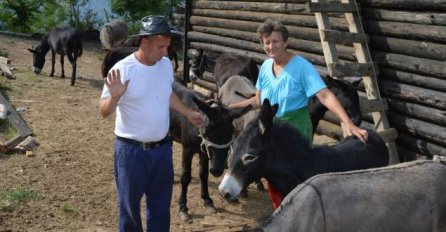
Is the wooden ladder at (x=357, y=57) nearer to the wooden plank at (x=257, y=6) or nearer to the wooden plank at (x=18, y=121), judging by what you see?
the wooden plank at (x=257, y=6)

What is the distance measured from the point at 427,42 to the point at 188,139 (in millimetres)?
3693

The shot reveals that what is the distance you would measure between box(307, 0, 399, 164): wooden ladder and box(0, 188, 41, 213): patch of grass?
15.1 ft

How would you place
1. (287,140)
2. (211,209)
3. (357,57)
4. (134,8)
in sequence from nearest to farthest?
1. (287,140)
2. (211,209)
3. (357,57)
4. (134,8)

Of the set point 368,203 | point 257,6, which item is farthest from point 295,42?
point 368,203

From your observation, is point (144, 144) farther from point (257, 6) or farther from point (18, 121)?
point (257, 6)

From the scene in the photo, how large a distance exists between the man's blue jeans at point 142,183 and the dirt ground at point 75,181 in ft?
5.49

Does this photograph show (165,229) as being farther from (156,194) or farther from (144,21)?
(144,21)

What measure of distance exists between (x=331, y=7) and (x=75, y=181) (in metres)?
4.73

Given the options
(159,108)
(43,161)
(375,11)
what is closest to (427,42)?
(375,11)

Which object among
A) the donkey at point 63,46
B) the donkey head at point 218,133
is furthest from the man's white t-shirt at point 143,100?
the donkey at point 63,46

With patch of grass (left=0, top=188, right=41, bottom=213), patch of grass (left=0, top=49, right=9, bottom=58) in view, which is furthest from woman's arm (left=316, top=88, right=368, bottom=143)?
patch of grass (left=0, top=49, right=9, bottom=58)

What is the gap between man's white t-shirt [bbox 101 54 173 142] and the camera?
4227 millimetres

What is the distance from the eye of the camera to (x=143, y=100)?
14.1ft

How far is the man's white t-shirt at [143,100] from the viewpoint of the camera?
4.23 m
